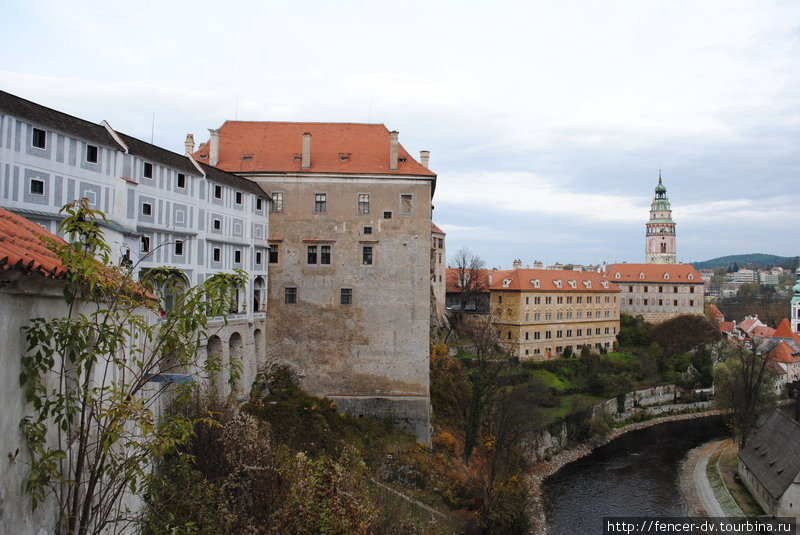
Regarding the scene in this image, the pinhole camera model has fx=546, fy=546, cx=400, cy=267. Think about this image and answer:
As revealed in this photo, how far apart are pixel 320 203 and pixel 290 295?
4.57m

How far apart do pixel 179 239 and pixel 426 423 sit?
13403 millimetres

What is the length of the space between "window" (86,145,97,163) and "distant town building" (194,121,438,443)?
9145mm

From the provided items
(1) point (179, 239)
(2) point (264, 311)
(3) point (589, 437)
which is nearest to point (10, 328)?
(1) point (179, 239)

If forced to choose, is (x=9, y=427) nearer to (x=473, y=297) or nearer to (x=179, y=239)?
(x=179, y=239)

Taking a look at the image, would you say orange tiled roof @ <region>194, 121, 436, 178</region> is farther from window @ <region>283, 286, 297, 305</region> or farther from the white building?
window @ <region>283, 286, 297, 305</region>

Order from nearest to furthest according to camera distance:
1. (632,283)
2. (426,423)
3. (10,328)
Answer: (10,328)
(426,423)
(632,283)

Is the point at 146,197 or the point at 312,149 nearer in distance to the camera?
the point at 146,197

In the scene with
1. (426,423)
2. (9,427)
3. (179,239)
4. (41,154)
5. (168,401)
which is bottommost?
(426,423)

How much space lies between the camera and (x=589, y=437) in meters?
36.7

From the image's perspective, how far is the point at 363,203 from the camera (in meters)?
25.9

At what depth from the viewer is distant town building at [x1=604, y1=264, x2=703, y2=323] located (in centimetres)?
6462

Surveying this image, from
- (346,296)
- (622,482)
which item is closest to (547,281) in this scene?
(622,482)

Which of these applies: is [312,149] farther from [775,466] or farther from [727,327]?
[727,327]

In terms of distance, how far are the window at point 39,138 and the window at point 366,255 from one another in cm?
1352
